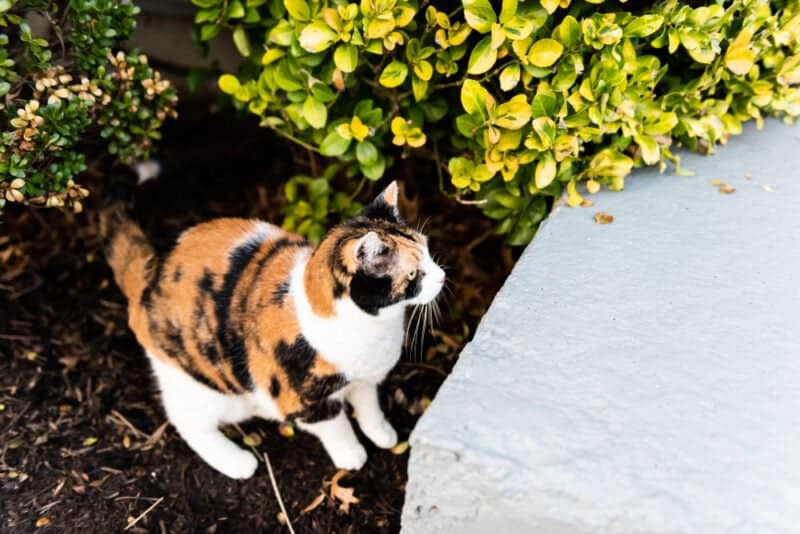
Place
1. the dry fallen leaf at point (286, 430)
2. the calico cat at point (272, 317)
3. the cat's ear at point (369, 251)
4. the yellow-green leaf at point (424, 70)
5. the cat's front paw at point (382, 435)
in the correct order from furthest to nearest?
the dry fallen leaf at point (286, 430) → the cat's front paw at point (382, 435) → the yellow-green leaf at point (424, 70) → the calico cat at point (272, 317) → the cat's ear at point (369, 251)

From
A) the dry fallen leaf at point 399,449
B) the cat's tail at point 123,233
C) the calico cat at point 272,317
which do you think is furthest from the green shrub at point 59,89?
the dry fallen leaf at point 399,449

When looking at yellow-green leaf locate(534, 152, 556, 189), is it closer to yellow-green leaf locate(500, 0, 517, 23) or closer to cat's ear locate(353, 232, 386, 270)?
yellow-green leaf locate(500, 0, 517, 23)

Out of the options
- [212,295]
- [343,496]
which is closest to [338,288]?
[212,295]

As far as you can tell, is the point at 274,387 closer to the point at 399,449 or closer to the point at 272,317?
the point at 272,317

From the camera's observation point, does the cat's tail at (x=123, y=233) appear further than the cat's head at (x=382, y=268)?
A: Yes

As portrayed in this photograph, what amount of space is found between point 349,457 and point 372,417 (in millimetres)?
140

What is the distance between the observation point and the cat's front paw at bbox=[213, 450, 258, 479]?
204cm

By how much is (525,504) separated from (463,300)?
138cm

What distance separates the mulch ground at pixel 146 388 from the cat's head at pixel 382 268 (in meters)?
0.71

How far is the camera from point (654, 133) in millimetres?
1964

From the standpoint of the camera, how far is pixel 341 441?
202 centimetres

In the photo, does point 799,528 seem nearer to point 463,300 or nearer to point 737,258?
point 737,258

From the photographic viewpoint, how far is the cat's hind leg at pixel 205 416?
77.0 inches

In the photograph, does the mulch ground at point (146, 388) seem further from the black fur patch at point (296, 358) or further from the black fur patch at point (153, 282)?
the black fur patch at point (296, 358)
